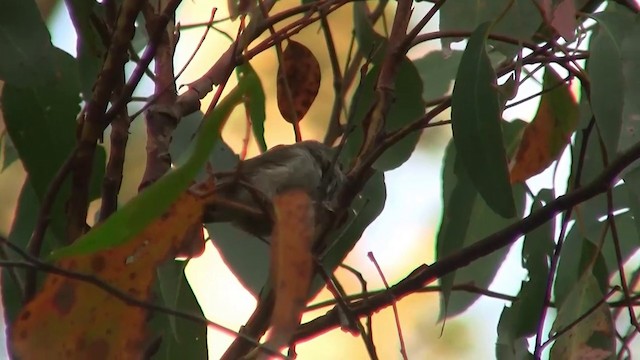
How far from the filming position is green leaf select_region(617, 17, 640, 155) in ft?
3.15

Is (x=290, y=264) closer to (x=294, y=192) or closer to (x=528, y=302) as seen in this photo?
(x=294, y=192)

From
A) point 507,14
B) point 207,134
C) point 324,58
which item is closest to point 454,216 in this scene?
point 507,14

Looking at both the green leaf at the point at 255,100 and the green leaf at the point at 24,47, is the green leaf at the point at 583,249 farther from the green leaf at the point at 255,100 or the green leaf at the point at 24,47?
the green leaf at the point at 24,47

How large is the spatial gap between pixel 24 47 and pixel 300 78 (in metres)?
0.43

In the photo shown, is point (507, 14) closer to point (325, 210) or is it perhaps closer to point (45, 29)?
point (325, 210)

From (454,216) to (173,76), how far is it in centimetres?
39

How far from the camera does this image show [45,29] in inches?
40.1

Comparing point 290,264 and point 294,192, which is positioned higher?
point 294,192

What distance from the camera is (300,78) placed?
1313 millimetres

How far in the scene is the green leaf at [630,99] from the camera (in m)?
0.96

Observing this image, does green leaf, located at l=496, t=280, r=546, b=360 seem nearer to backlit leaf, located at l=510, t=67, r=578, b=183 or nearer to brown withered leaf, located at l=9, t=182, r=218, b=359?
backlit leaf, located at l=510, t=67, r=578, b=183

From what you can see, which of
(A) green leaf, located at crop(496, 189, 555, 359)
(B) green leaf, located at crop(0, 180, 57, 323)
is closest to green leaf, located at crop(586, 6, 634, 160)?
(A) green leaf, located at crop(496, 189, 555, 359)

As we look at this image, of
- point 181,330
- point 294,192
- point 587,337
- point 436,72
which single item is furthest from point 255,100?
point 436,72

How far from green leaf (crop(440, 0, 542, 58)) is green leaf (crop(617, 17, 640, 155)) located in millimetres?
156
